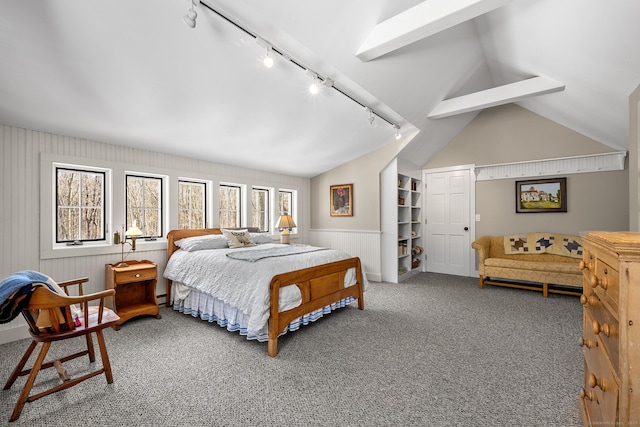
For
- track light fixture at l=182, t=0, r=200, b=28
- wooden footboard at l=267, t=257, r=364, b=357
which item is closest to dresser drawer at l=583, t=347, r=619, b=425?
wooden footboard at l=267, t=257, r=364, b=357

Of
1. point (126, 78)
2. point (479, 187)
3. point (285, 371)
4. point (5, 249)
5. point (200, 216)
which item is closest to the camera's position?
point (285, 371)

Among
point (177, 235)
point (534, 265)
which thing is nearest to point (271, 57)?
point (177, 235)

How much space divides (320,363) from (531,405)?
56.4 inches

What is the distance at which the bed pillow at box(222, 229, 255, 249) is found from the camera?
152 inches

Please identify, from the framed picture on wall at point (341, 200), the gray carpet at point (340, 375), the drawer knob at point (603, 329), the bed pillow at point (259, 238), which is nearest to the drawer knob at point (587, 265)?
the drawer knob at point (603, 329)

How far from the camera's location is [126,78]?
93.1 inches

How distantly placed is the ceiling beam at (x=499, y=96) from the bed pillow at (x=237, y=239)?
329cm

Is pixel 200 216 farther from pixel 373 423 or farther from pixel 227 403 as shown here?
pixel 373 423

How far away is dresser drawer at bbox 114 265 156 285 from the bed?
293 millimetres

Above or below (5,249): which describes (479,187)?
above

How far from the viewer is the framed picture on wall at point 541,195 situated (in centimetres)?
477

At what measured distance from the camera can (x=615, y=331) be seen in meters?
1.05

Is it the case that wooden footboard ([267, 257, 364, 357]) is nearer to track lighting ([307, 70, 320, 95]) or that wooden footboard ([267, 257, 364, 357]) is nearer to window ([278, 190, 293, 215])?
track lighting ([307, 70, 320, 95])

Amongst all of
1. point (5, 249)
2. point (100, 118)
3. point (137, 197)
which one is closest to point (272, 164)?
point (137, 197)
